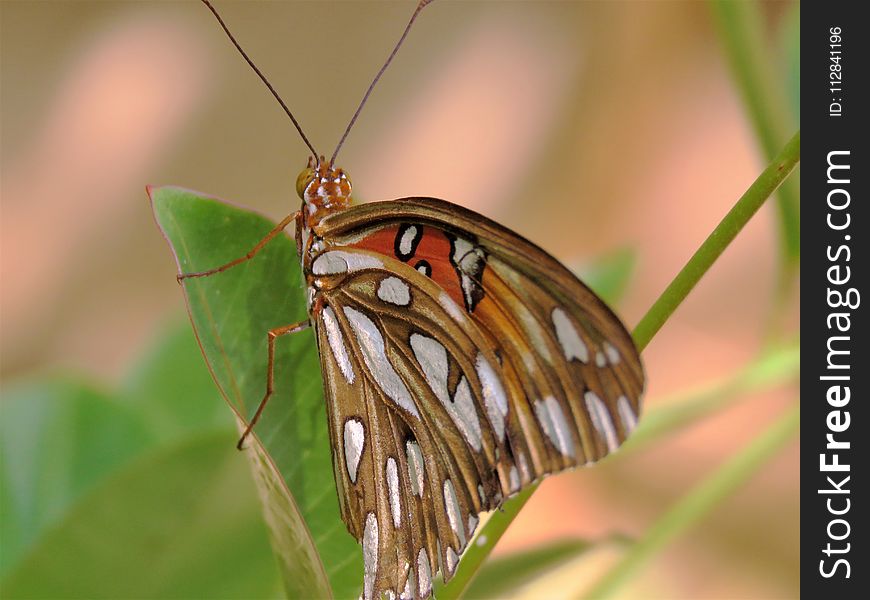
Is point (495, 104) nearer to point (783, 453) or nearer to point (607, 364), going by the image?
point (783, 453)

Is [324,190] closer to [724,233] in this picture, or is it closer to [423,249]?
[423,249]

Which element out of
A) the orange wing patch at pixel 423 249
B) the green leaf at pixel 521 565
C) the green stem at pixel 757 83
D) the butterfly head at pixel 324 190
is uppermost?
the green stem at pixel 757 83

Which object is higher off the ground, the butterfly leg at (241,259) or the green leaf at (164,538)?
the butterfly leg at (241,259)

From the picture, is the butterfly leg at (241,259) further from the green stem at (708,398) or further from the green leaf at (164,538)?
the green stem at (708,398)

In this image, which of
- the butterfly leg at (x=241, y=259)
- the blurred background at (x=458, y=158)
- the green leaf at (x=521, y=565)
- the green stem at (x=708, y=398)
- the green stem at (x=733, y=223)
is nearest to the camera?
the green stem at (x=733, y=223)

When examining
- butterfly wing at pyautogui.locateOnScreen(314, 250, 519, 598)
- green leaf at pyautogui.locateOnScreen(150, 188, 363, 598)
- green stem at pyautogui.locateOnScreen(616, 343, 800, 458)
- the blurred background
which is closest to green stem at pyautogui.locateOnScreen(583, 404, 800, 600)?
green stem at pyautogui.locateOnScreen(616, 343, 800, 458)

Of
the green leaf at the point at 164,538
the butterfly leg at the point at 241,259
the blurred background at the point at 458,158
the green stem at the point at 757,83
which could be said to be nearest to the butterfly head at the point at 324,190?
the butterfly leg at the point at 241,259
